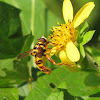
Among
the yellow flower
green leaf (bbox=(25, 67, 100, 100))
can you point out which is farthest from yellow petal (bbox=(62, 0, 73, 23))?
green leaf (bbox=(25, 67, 100, 100))

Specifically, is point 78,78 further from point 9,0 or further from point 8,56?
point 9,0

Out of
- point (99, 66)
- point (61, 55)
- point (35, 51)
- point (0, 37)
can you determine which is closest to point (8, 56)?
point (0, 37)

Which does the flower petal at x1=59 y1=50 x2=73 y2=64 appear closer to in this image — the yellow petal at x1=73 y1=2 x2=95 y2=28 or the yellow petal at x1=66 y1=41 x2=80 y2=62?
the yellow petal at x1=66 y1=41 x2=80 y2=62

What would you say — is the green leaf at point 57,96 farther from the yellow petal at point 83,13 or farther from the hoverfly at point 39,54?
the yellow petal at point 83,13

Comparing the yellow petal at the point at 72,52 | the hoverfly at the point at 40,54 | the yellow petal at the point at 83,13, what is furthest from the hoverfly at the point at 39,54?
the yellow petal at the point at 83,13

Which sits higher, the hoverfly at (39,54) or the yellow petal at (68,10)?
the yellow petal at (68,10)

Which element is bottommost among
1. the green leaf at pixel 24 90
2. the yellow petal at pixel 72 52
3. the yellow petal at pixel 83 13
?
the green leaf at pixel 24 90

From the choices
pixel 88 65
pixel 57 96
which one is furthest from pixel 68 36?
pixel 57 96
